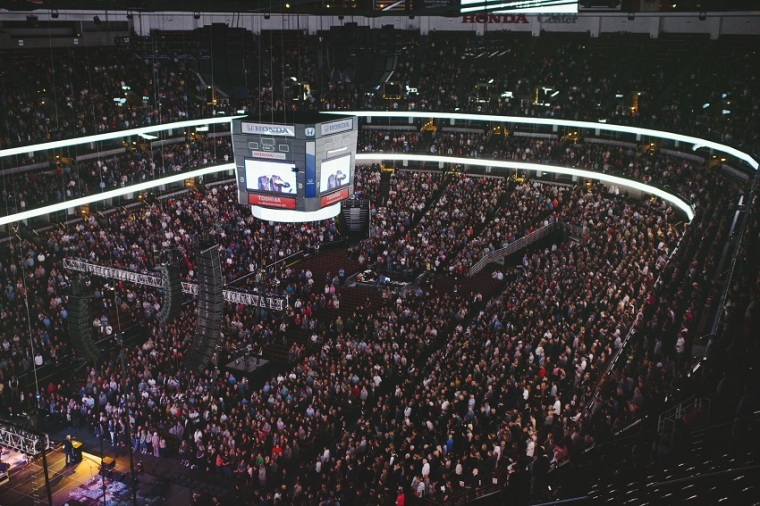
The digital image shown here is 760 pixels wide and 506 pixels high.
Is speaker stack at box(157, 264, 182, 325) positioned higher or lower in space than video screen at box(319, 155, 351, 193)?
lower

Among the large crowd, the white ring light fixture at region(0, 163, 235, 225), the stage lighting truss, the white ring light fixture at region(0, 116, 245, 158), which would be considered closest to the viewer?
the large crowd

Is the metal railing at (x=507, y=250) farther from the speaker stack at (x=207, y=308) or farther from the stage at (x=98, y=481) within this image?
the stage at (x=98, y=481)

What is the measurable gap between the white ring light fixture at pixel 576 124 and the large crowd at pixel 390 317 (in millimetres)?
714

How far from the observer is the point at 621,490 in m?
11.8

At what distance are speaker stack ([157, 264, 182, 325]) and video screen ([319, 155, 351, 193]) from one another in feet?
17.8

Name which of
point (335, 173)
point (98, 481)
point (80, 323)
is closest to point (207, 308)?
point (80, 323)

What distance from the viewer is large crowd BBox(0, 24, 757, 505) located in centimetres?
1752

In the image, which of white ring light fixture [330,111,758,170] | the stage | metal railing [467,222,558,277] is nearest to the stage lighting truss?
the stage

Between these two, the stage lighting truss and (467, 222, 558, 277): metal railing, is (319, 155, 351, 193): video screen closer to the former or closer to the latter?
the stage lighting truss

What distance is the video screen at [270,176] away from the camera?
71.2 ft

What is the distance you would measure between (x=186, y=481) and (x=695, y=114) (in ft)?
92.0

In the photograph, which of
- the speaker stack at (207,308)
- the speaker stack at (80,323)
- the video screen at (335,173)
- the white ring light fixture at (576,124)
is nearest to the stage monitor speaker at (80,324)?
the speaker stack at (80,323)

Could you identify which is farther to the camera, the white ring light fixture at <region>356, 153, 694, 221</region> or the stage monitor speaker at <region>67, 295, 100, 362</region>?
the white ring light fixture at <region>356, 153, 694, 221</region>

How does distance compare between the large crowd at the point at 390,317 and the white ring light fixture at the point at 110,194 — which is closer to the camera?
the large crowd at the point at 390,317
